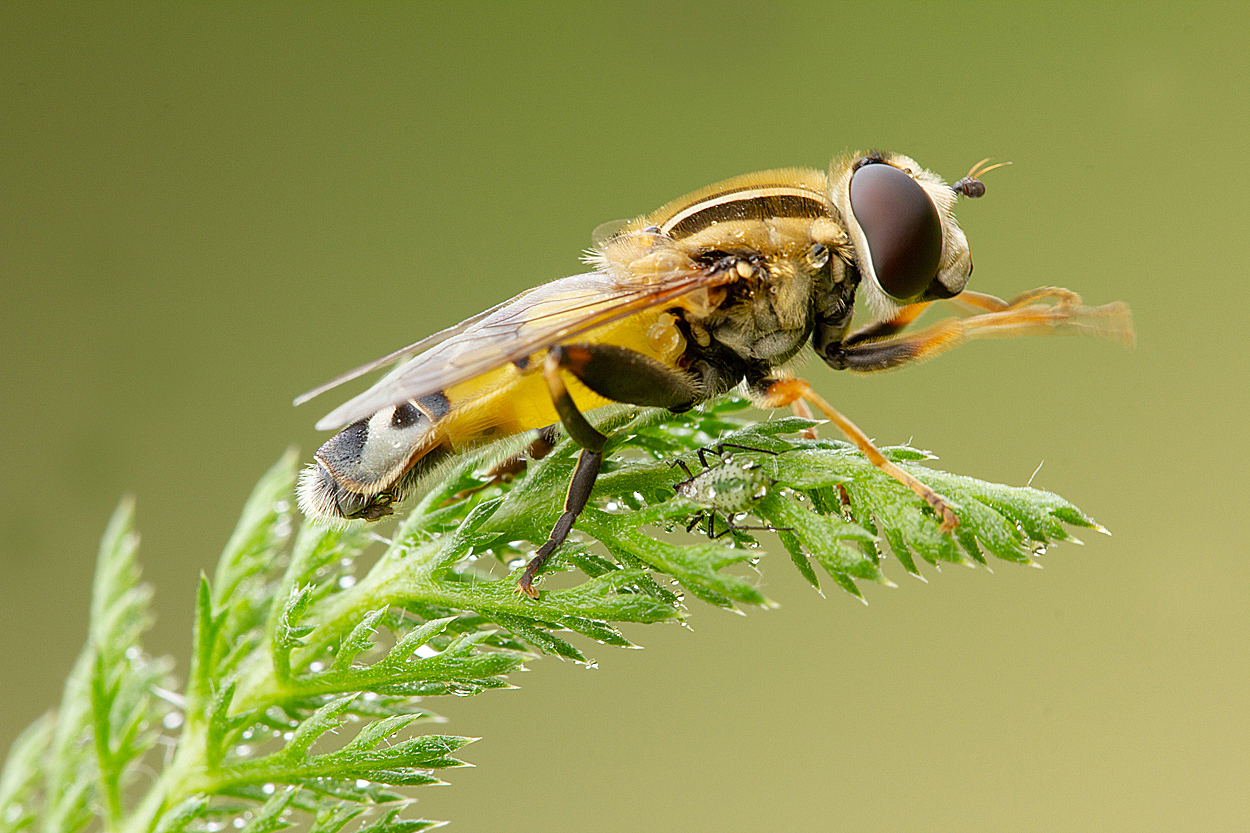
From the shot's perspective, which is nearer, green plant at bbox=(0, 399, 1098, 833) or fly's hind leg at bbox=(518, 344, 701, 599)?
green plant at bbox=(0, 399, 1098, 833)

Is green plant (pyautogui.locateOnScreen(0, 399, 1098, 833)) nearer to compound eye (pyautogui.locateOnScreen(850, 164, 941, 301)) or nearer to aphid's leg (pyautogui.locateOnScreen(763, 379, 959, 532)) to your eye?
aphid's leg (pyautogui.locateOnScreen(763, 379, 959, 532))

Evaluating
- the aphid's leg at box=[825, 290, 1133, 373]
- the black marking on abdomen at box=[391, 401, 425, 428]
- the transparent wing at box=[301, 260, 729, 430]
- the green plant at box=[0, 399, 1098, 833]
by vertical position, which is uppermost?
the transparent wing at box=[301, 260, 729, 430]

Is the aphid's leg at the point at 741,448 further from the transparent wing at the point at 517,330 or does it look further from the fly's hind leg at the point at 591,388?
the transparent wing at the point at 517,330

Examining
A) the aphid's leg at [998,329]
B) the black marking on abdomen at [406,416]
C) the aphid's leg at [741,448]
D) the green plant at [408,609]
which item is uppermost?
the black marking on abdomen at [406,416]

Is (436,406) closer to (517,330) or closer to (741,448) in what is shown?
(517,330)

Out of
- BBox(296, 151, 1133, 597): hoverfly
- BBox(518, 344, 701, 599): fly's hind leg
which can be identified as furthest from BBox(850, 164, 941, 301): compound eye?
BBox(518, 344, 701, 599): fly's hind leg

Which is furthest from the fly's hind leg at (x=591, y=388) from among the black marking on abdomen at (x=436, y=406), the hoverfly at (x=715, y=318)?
the black marking on abdomen at (x=436, y=406)

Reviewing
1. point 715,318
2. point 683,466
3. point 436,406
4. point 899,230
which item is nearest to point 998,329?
point 899,230
